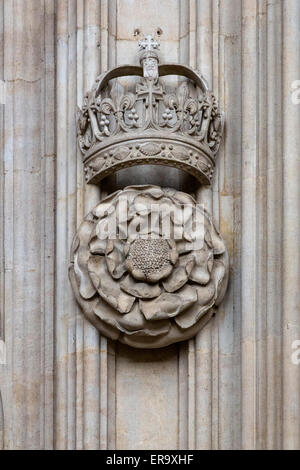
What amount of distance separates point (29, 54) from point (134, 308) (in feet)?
4.23

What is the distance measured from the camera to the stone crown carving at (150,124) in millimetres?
7613

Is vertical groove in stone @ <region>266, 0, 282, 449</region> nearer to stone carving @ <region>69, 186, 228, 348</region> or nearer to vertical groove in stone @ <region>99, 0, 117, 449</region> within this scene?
stone carving @ <region>69, 186, 228, 348</region>

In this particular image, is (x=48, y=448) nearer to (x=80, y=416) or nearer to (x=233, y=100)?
(x=80, y=416)

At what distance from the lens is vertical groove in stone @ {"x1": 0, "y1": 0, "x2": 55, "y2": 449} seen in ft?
25.4

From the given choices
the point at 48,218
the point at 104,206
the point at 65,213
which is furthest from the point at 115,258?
the point at 48,218

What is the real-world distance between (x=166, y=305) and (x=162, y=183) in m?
0.58

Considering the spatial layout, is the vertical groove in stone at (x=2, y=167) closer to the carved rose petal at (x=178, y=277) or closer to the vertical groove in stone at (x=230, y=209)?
the carved rose petal at (x=178, y=277)

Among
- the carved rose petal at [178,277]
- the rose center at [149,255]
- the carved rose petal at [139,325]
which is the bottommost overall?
the carved rose petal at [139,325]

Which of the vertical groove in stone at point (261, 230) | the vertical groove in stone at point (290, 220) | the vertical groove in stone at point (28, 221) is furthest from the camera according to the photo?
the vertical groove in stone at point (28, 221)

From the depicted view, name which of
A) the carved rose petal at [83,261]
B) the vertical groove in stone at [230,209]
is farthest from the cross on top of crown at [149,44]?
the carved rose petal at [83,261]

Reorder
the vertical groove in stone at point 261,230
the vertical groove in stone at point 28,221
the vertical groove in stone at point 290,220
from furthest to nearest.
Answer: the vertical groove in stone at point 28,221 → the vertical groove in stone at point 261,230 → the vertical groove in stone at point 290,220

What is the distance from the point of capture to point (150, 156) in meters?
7.60

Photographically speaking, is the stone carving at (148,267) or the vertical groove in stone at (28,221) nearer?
the stone carving at (148,267)

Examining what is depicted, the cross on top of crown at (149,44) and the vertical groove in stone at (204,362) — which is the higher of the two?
the cross on top of crown at (149,44)
